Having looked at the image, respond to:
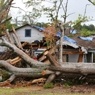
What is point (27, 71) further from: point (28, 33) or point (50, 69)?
point (28, 33)

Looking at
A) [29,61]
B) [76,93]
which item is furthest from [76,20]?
[76,93]

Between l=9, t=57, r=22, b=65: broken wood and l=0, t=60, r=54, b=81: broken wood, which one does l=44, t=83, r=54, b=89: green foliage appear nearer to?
l=0, t=60, r=54, b=81: broken wood

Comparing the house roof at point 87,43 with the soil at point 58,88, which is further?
the house roof at point 87,43

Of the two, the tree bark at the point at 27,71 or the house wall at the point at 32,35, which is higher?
the tree bark at the point at 27,71

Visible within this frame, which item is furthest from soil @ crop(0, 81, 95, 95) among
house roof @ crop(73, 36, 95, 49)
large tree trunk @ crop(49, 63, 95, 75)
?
house roof @ crop(73, 36, 95, 49)

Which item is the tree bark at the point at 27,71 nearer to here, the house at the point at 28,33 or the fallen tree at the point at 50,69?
the fallen tree at the point at 50,69

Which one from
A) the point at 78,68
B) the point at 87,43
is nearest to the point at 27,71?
the point at 78,68

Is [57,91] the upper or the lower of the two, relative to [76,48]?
upper

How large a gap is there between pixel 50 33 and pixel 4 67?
8.19 m

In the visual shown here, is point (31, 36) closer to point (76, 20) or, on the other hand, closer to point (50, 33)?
point (76, 20)

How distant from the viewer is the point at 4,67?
15430 mm

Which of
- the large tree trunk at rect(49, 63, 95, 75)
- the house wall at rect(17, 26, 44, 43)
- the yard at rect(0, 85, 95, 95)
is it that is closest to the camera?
the yard at rect(0, 85, 95, 95)

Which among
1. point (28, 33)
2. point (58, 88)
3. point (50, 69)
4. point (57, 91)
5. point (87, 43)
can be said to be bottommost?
point (87, 43)

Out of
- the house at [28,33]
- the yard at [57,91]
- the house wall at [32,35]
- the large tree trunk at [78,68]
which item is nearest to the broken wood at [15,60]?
the yard at [57,91]
